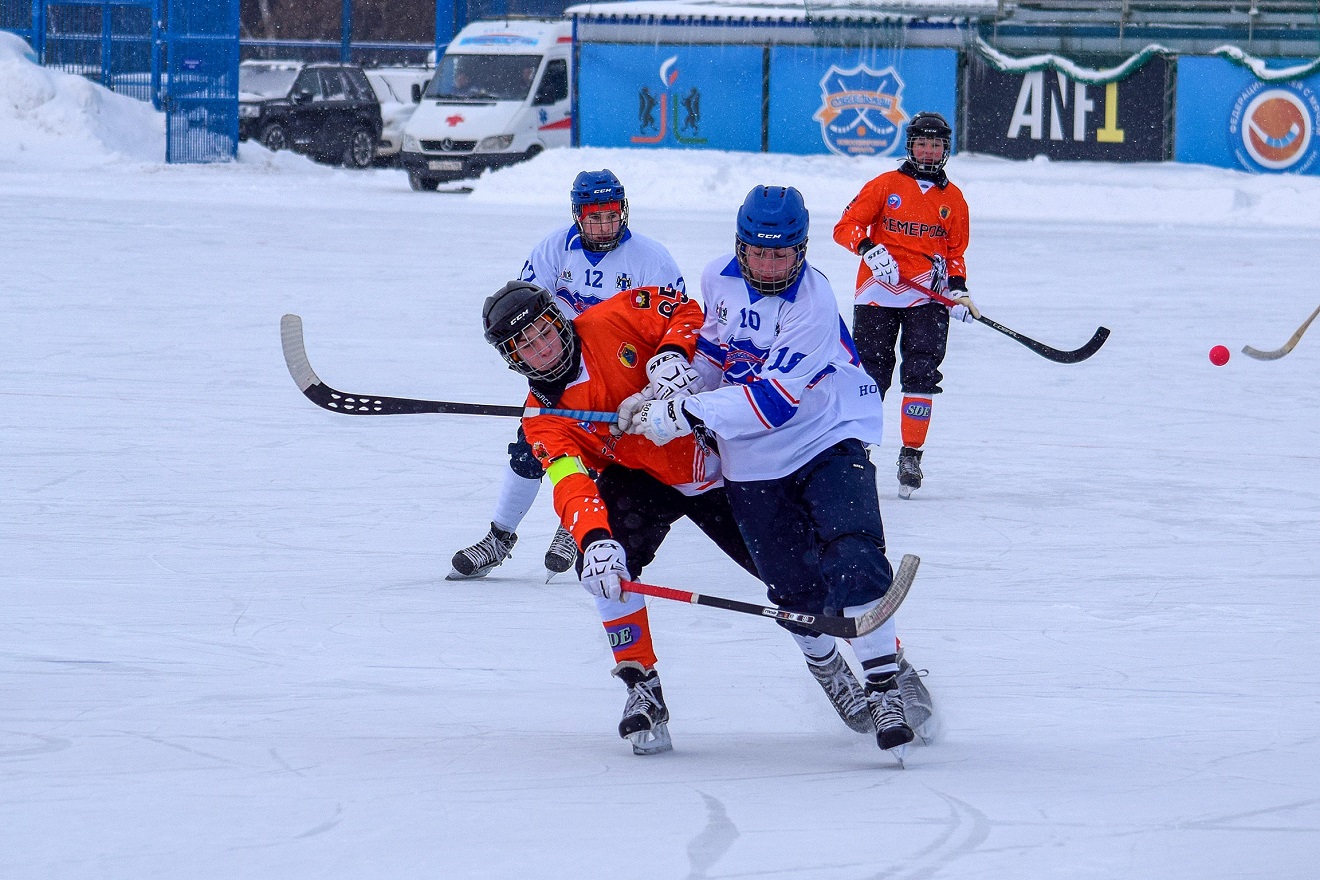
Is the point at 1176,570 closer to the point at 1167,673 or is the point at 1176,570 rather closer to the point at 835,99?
the point at 1167,673

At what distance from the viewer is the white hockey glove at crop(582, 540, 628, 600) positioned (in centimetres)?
319

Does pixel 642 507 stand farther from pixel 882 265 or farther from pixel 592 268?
pixel 882 265

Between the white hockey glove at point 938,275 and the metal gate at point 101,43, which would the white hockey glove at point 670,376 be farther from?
the metal gate at point 101,43

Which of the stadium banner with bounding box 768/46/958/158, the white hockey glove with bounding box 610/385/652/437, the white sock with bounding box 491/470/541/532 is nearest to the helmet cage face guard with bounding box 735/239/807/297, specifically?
the white hockey glove with bounding box 610/385/652/437

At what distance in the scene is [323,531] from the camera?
5.23m

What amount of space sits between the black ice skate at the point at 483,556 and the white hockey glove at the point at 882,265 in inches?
75.9

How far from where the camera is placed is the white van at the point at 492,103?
18.6 m

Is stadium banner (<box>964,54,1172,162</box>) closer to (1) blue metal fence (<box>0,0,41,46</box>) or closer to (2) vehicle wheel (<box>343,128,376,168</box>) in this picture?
(2) vehicle wheel (<box>343,128,376,168</box>)

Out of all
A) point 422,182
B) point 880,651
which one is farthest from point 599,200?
point 422,182

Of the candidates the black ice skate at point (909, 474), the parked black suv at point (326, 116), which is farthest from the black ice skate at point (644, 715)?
the parked black suv at point (326, 116)

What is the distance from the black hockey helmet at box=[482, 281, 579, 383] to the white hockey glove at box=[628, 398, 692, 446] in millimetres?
223

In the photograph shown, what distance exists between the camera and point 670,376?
3.29 meters

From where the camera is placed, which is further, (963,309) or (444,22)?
(444,22)

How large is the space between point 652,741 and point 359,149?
20370 mm
